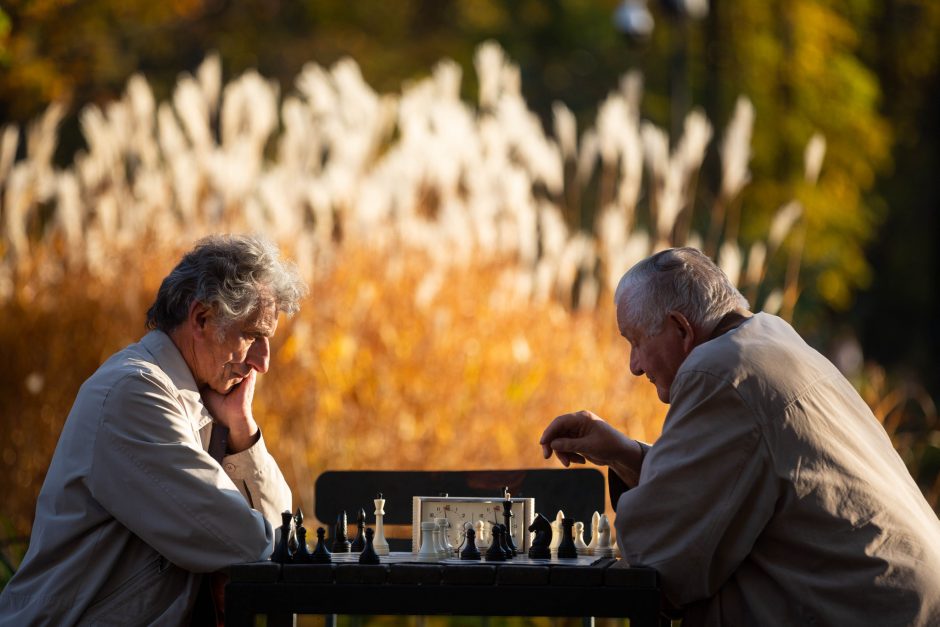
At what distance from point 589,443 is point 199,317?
966 mm

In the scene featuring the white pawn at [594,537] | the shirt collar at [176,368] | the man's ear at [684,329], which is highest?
the man's ear at [684,329]

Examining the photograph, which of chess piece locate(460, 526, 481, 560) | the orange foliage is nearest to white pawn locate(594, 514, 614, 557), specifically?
chess piece locate(460, 526, 481, 560)

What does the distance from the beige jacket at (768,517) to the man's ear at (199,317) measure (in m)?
1.08

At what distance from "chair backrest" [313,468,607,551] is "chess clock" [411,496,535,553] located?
624 millimetres

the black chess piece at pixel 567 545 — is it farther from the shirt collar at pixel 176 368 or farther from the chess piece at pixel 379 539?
the shirt collar at pixel 176 368

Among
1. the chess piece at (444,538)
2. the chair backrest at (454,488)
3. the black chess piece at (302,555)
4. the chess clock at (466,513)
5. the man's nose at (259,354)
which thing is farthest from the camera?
the chair backrest at (454,488)

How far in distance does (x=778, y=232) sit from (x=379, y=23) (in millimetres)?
12211

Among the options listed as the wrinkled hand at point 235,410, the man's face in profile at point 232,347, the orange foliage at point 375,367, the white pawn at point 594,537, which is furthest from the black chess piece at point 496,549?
the orange foliage at point 375,367

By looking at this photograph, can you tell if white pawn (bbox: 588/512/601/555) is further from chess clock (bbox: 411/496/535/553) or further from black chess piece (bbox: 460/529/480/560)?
black chess piece (bbox: 460/529/480/560)

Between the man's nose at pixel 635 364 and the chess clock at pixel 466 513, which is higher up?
the man's nose at pixel 635 364

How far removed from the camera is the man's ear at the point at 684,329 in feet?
10.0

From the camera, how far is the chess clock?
3199mm

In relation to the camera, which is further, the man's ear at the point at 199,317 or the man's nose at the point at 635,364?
the man's ear at the point at 199,317

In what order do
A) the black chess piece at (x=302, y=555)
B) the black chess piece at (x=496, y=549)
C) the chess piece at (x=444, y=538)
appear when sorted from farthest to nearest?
the chess piece at (x=444, y=538)
the black chess piece at (x=496, y=549)
the black chess piece at (x=302, y=555)
